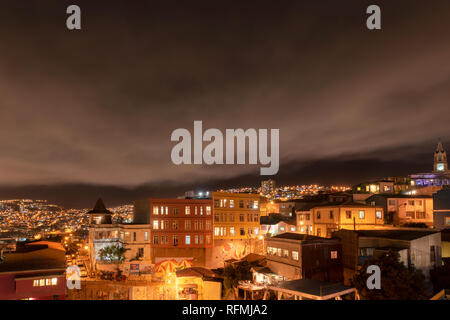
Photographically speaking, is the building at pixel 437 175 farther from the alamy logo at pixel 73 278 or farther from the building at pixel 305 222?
the alamy logo at pixel 73 278

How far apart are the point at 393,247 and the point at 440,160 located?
361 feet

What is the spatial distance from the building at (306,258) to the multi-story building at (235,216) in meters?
12.1

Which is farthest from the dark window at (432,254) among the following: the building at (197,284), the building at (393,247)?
the building at (197,284)

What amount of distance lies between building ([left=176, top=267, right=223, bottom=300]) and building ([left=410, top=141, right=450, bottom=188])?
6593 centimetres

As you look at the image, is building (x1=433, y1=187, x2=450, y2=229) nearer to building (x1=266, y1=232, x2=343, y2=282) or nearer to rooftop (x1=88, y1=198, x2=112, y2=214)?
building (x1=266, y1=232, x2=343, y2=282)

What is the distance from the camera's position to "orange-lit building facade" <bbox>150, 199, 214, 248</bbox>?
40438 millimetres

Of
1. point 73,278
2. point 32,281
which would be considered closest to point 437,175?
point 73,278

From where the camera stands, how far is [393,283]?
21.8m

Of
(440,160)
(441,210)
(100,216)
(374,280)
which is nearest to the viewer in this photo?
(374,280)

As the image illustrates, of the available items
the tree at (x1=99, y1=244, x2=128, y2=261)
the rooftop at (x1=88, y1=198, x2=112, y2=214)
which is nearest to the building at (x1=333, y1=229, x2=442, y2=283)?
the tree at (x1=99, y1=244, x2=128, y2=261)

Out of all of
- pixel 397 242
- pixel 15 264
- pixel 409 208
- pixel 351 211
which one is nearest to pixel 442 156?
pixel 409 208

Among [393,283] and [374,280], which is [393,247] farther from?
[374,280]
